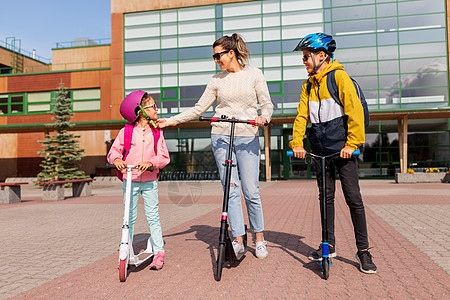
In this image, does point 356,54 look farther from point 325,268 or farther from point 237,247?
point 325,268

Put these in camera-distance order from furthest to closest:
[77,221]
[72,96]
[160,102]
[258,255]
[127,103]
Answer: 1. [72,96]
2. [160,102]
3. [77,221]
4. [258,255]
5. [127,103]

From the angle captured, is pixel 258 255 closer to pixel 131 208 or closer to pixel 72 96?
pixel 131 208

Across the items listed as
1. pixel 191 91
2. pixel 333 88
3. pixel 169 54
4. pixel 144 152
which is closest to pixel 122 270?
pixel 144 152

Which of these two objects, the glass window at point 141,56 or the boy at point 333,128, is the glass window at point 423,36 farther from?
the boy at point 333,128

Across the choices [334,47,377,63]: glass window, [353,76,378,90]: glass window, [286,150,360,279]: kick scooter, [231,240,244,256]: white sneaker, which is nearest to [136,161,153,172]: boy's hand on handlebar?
[231,240,244,256]: white sneaker

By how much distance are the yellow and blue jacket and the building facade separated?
64.9ft

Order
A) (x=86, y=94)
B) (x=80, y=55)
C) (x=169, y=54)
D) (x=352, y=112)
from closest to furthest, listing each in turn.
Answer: (x=352, y=112) < (x=169, y=54) < (x=86, y=94) < (x=80, y=55)

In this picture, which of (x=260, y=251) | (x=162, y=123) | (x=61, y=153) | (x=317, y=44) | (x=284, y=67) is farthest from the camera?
(x=284, y=67)

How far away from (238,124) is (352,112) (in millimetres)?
1094

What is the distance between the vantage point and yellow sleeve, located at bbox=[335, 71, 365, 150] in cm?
324

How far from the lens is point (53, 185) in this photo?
12484 millimetres

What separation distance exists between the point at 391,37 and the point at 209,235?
23569 millimetres

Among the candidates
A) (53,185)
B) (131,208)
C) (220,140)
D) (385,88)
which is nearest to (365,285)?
(220,140)

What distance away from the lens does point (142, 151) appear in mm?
3641
